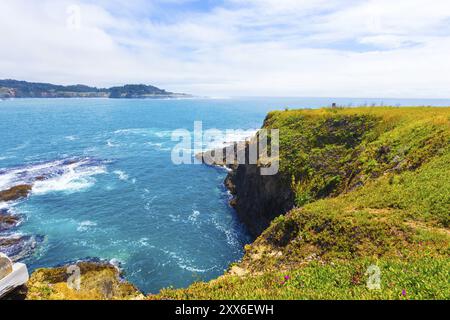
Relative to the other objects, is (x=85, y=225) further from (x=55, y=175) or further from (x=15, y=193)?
(x=55, y=175)

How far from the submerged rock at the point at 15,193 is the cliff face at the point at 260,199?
39.2 m

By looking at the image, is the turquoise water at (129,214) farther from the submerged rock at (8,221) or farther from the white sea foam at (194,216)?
the submerged rock at (8,221)

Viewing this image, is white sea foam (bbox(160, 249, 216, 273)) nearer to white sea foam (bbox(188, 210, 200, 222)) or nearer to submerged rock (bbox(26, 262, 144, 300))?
submerged rock (bbox(26, 262, 144, 300))

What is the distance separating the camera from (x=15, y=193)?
2112 inches

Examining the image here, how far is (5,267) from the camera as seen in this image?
34.4 ft

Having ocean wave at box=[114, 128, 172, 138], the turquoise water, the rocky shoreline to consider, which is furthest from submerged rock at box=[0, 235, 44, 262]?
ocean wave at box=[114, 128, 172, 138]

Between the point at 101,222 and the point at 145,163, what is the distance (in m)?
33.1

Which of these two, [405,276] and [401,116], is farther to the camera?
[401,116]

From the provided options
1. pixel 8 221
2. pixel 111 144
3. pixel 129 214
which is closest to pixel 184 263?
pixel 129 214

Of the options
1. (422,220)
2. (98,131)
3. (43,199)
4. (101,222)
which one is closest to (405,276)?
(422,220)

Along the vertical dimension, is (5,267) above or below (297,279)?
above

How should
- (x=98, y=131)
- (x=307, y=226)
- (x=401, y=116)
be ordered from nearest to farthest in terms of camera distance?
(x=307, y=226), (x=401, y=116), (x=98, y=131)
